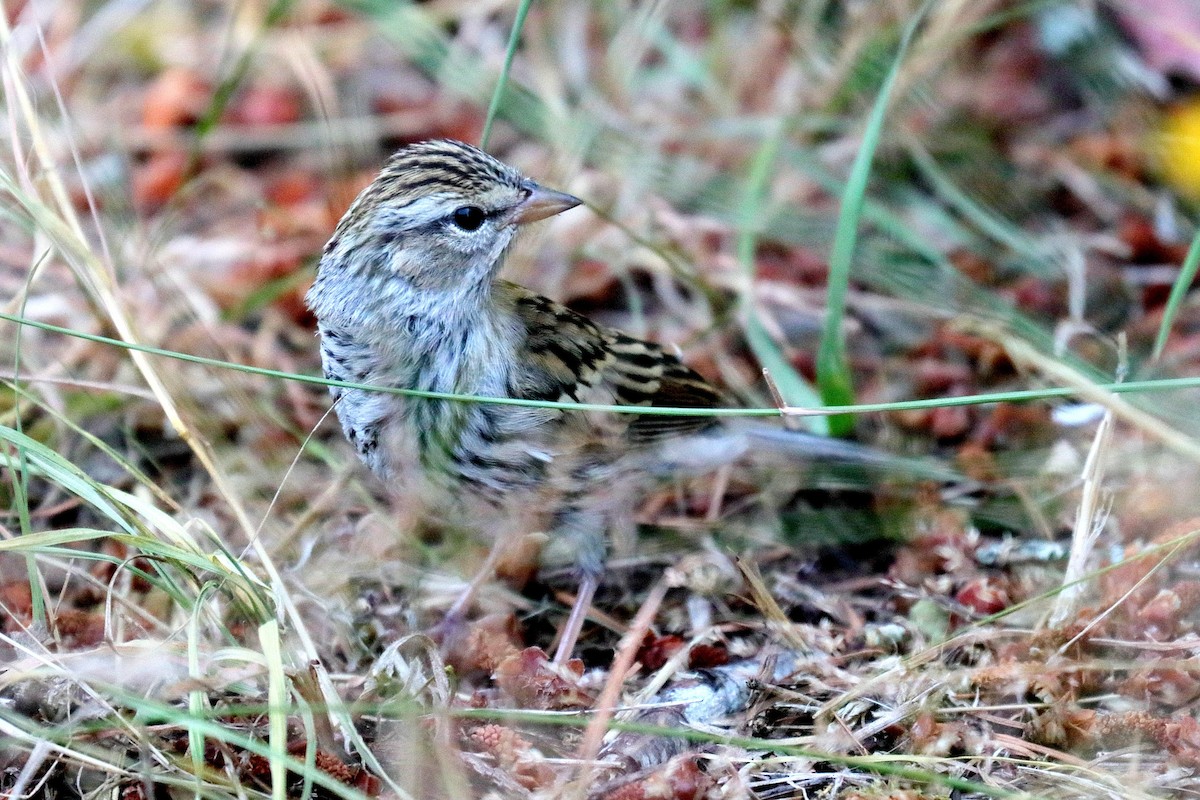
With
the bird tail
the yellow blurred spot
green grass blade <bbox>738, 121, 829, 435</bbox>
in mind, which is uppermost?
the yellow blurred spot

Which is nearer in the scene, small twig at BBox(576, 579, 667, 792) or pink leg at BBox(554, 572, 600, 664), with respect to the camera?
small twig at BBox(576, 579, 667, 792)

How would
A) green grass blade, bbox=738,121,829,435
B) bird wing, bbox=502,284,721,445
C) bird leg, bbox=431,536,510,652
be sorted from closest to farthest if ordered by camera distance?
bird leg, bbox=431,536,510,652
bird wing, bbox=502,284,721,445
green grass blade, bbox=738,121,829,435

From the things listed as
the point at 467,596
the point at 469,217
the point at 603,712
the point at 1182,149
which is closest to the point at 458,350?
the point at 469,217

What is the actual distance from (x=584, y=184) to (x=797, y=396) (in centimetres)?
162

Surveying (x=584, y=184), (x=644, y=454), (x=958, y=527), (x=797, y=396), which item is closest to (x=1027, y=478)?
(x=958, y=527)

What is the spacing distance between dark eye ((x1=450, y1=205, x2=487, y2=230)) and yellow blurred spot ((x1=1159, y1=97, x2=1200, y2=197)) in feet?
11.3

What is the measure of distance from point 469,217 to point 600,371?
698mm

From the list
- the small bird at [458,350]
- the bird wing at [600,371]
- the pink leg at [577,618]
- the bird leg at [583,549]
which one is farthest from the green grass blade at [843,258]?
the pink leg at [577,618]

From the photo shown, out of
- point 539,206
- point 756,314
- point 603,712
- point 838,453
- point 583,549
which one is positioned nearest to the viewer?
point 603,712

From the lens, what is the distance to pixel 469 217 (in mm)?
4266

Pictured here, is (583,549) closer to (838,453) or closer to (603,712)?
(838,453)

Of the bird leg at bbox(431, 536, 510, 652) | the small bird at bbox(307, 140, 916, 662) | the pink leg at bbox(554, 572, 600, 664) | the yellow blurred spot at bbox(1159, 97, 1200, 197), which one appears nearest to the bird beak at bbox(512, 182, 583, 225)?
the small bird at bbox(307, 140, 916, 662)

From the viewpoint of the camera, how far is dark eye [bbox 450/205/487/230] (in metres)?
4.24

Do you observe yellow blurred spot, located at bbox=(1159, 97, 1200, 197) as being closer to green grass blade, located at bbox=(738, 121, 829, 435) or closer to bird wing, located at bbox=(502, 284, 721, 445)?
green grass blade, located at bbox=(738, 121, 829, 435)
